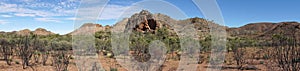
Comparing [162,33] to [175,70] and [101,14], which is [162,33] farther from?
[101,14]

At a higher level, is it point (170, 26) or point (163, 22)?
point (163, 22)

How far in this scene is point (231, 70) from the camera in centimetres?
1408

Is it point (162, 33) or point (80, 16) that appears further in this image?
point (162, 33)

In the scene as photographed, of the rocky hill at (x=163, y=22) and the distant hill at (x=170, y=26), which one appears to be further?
the rocky hill at (x=163, y=22)

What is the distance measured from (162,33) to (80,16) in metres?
19.3

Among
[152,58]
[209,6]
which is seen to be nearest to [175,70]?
[152,58]

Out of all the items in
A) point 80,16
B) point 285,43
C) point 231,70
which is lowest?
point 231,70

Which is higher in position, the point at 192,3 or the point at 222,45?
the point at 192,3

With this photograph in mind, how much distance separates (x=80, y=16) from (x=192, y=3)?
3.03 meters

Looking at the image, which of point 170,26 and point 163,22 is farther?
point 163,22

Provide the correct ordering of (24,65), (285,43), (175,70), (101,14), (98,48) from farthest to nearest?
(98,48)
(24,65)
(175,70)
(285,43)
(101,14)

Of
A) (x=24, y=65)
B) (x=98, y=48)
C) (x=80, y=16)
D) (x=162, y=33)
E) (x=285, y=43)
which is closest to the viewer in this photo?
(x=80, y=16)

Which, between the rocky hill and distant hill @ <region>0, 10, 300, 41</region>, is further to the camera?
the rocky hill

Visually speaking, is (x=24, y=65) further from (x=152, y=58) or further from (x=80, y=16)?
(x=80, y=16)
